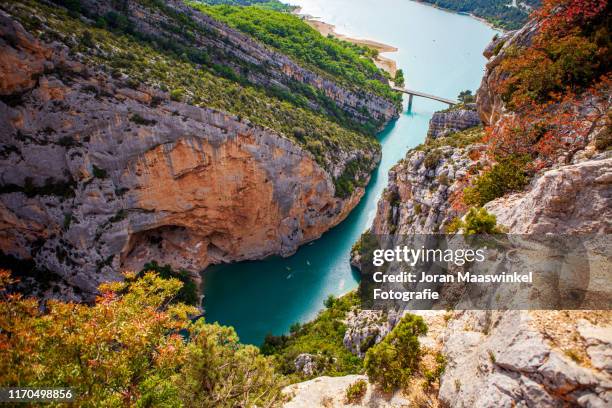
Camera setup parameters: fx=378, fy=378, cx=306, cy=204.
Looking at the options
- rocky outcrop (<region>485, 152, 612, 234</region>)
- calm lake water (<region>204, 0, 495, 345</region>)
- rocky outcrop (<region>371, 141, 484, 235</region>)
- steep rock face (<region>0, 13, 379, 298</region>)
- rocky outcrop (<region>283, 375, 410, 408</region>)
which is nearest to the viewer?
rocky outcrop (<region>485, 152, 612, 234</region>)

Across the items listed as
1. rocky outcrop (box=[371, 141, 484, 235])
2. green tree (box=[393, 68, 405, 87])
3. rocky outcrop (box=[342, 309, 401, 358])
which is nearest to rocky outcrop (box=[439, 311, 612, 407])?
rocky outcrop (box=[371, 141, 484, 235])

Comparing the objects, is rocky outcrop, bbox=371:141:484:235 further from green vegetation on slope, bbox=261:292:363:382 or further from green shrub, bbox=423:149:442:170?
green vegetation on slope, bbox=261:292:363:382

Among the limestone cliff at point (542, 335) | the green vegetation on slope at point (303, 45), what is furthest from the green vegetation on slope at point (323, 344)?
the green vegetation on slope at point (303, 45)

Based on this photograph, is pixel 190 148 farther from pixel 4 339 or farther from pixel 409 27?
pixel 409 27

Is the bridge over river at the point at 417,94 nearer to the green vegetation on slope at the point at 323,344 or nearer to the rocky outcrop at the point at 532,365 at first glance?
the green vegetation on slope at the point at 323,344
